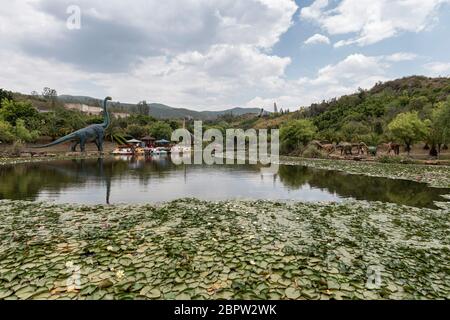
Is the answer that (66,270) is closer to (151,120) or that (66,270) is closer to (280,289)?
(280,289)

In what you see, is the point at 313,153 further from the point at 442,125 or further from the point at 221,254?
the point at 221,254

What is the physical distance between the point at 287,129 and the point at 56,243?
40247 mm

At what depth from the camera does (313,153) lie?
36969 millimetres

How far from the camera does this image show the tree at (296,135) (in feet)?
135

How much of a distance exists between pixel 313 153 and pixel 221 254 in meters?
34.1

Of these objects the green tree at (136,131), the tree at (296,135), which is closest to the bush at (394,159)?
the tree at (296,135)

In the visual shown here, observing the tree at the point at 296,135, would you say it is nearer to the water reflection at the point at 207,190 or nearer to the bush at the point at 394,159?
the bush at the point at 394,159

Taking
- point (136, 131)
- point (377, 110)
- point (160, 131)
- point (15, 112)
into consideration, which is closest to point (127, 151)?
point (136, 131)

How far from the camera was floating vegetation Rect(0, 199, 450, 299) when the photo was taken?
13.0 feet

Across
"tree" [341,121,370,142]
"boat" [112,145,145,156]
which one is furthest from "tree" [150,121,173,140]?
"tree" [341,121,370,142]

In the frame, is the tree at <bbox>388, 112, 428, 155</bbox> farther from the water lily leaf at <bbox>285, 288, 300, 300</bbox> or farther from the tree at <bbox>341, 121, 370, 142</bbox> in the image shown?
→ the water lily leaf at <bbox>285, 288, 300, 300</bbox>

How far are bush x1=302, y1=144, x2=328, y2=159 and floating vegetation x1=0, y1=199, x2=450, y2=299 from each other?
2808 cm
